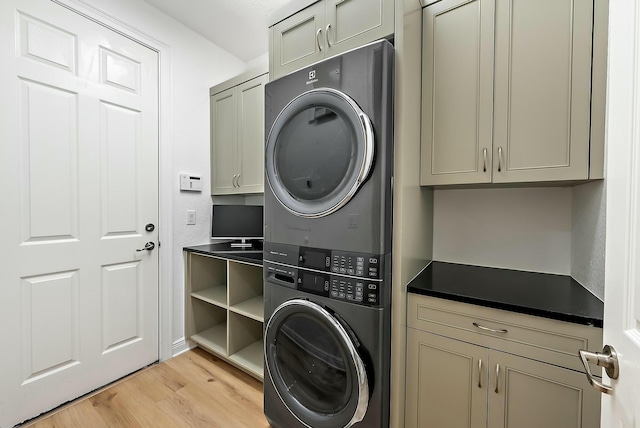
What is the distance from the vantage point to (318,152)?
4.08 ft

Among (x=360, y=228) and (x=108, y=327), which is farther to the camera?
(x=108, y=327)

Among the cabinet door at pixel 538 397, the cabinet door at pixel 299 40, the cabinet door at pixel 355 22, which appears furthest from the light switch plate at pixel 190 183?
the cabinet door at pixel 538 397

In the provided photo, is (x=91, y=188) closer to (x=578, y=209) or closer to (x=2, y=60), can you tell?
(x=2, y=60)

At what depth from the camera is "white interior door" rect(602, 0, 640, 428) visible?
18.2 inches

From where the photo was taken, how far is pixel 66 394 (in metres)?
1.64

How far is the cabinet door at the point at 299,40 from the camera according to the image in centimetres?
134

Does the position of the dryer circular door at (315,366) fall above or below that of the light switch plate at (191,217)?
below

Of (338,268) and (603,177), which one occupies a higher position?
(603,177)

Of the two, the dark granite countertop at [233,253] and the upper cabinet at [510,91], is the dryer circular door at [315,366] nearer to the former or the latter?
the dark granite countertop at [233,253]

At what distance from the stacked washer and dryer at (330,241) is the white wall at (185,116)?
3.92 feet

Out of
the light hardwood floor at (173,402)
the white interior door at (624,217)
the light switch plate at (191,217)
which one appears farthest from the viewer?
the light switch plate at (191,217)

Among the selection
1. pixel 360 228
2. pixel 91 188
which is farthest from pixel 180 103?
pixel 360 228

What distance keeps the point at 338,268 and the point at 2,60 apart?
206 centimetres

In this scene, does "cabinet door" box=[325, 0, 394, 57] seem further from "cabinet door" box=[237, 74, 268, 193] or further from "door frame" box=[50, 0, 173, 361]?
"door frame" box=[50, 0, 173, 361]
